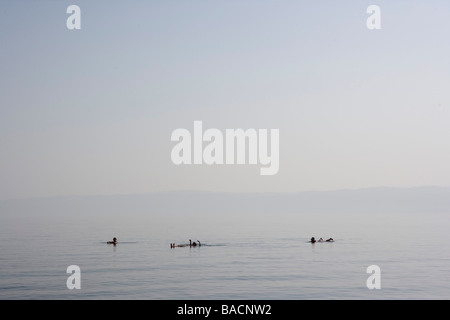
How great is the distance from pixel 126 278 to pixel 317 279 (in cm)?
2057

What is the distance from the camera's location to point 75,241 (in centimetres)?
10431

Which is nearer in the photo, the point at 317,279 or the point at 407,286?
the point at 407,286

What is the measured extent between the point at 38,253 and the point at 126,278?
29.4 meters

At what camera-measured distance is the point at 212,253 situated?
82062 mm
